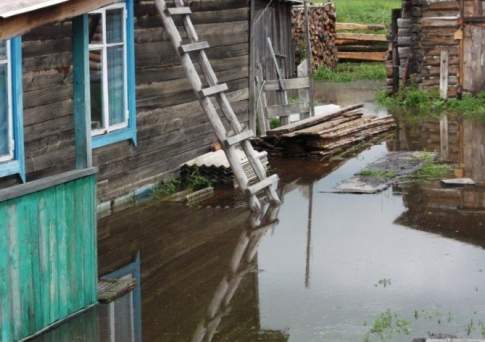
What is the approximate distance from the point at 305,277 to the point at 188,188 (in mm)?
4654

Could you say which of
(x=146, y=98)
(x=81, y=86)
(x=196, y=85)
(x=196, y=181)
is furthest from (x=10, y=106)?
(x=196, y=181)

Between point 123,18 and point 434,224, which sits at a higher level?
point 123,18

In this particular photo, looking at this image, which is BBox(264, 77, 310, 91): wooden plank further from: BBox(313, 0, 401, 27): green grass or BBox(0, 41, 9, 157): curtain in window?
BBox(313, 0, 401, 27): green grass

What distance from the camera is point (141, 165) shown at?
15.2 metres

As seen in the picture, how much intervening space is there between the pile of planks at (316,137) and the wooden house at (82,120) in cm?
71

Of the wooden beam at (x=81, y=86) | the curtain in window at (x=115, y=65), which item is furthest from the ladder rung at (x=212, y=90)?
the wooden beam at (x=81, y=86)

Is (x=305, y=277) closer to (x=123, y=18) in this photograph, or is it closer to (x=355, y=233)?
(x=355, y=233)

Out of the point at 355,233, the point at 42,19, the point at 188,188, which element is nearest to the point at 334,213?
the point at 355,233

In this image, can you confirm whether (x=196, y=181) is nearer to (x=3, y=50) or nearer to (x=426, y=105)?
(x=3, y=50)

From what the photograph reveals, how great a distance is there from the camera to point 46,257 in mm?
9359

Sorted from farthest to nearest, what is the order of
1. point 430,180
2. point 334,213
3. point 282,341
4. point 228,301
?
point 430,180 < point 334,213 < point 228,301 < point 282,341

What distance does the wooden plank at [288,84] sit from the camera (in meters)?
20.2

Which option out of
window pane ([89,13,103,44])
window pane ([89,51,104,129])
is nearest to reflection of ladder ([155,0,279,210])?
window pane ([89,13,103,44])

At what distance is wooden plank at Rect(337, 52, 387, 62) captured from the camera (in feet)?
118
